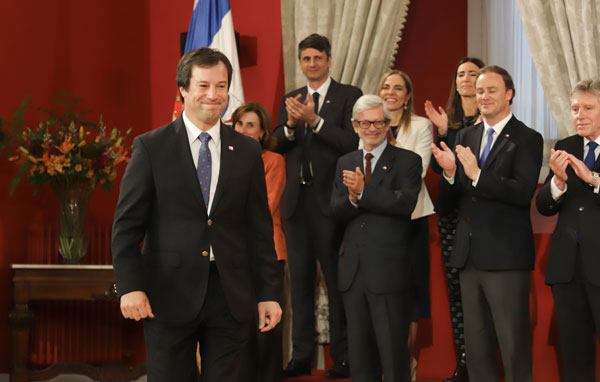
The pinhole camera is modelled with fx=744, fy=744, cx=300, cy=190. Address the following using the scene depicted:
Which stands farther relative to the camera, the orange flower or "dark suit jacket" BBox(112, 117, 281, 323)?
the orange flower

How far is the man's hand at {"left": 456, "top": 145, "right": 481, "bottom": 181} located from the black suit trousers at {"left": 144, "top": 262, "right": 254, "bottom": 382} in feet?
5.05

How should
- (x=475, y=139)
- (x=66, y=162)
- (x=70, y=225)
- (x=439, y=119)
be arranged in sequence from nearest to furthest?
(x=475, y=139) < (x=439, y=119) < (x=66, y=162) < (x=70, y=225)

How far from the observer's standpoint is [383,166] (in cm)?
386

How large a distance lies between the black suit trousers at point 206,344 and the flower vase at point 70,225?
8.63 ft

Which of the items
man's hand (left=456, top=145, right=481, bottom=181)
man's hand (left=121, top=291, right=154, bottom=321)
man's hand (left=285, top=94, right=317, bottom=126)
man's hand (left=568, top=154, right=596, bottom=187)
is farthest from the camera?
man's hand (left=285, top=94, right=317, bottom=126)

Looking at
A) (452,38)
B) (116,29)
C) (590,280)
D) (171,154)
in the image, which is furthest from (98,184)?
(590,280)

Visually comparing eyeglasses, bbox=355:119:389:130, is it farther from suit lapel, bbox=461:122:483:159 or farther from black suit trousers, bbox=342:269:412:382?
black suit trousers, bbox=342:269:412:382

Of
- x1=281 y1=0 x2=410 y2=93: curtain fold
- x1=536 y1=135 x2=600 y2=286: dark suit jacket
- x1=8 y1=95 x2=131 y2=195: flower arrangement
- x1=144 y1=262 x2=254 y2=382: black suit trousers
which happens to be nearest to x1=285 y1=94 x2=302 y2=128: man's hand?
x1=281 y1=0 x2=410 y2=93: curtain fold

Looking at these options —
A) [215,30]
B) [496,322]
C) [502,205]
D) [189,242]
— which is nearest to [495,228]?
[502,205]

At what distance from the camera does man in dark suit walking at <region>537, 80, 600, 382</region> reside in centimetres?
348

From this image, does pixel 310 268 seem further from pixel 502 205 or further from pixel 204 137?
pixel 204 137

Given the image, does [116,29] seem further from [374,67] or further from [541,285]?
[541,285]

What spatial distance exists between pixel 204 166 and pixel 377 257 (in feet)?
4.58

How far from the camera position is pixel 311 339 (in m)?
4.50
